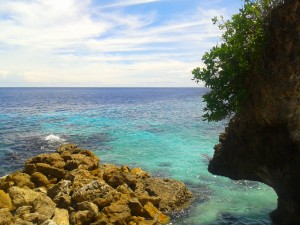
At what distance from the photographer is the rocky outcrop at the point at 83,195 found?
1631cm

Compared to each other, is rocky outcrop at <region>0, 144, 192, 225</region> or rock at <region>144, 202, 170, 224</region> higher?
rocky outcrop at <region>0, 144, 192, 225</region>

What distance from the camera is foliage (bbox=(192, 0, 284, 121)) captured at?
1538cm

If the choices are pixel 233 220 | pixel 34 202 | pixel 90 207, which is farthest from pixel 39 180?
pixel 233 220

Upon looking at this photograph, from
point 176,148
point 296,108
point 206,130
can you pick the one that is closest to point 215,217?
point 296,108

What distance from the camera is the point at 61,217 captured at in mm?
16188

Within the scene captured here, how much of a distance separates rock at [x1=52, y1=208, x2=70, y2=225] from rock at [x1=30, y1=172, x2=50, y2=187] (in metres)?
4.24

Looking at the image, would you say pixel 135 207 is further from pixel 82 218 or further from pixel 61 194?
pixel 61 194

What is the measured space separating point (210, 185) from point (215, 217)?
17.7 ft

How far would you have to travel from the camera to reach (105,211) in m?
17.0

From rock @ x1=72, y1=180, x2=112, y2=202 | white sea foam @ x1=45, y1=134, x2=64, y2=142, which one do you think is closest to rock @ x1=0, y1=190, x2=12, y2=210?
rock @ x1=72, y1=180, x2=112, y2=202

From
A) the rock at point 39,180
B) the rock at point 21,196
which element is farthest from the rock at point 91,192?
the rock at point 39,180

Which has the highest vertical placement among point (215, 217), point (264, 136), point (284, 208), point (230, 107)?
point (230, 107)

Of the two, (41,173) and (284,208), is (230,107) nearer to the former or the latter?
(284,208)

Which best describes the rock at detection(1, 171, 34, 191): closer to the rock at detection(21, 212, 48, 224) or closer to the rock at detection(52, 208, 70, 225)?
the rock at detection(52, 208, 70, 225)
